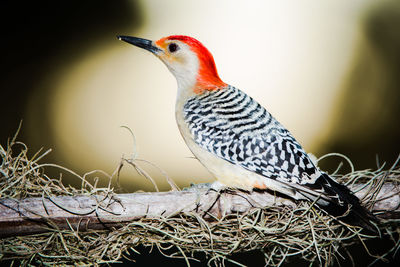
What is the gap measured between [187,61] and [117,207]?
107 cm

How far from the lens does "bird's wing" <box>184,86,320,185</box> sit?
5.71ft

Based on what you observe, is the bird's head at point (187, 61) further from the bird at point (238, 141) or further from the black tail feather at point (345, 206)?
the black tail feather at point (345, 206)

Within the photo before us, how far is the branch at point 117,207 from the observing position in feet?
4.75

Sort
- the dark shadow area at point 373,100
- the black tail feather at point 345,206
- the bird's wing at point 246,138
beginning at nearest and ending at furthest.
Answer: the black tail feather at point 345,206
the bird's wing at point 246,138
the dark shadow area at point 373,100

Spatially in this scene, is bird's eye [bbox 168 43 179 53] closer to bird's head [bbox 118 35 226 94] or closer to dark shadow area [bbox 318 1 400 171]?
bird's head [bbox 118 35 226 94]

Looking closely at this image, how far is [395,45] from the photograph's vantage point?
4.09 metres

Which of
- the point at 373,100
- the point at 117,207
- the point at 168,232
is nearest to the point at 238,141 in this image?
the point at 168,232

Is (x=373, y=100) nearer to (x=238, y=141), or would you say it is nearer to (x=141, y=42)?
(x=238, y=141)

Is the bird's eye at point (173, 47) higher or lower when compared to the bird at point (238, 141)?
higher

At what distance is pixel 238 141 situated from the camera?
1.85 meters

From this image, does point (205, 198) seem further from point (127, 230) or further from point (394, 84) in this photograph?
point (394, 84)

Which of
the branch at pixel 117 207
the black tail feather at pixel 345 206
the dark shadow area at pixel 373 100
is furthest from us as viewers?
the dark shadow area at pixel 373 100

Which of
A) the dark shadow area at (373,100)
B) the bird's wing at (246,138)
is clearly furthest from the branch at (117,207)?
the dark shadow area at (373,100)

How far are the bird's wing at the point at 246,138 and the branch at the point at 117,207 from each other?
0.17 m
